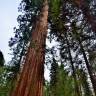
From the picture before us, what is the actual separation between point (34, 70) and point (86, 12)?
24.8 feet

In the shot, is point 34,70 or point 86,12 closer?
point 34,70

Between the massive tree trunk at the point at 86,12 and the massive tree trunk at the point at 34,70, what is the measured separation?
4.77 metres

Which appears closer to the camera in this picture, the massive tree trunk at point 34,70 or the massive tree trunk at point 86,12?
the massive tree trunk at point 34,70

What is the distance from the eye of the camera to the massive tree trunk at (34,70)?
6.10m

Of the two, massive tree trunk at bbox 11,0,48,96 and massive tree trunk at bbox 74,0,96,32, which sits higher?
massive tree trunk at bbox 74,0,96,32

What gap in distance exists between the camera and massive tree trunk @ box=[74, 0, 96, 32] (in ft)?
42.3

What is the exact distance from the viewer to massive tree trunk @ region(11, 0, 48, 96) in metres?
6.10

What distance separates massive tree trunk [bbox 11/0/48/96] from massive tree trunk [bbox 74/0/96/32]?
4769mm

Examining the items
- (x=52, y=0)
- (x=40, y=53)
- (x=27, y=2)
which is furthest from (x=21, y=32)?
(x=40, y=53)

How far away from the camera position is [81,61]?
50.1ft

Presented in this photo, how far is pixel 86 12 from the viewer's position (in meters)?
13.5

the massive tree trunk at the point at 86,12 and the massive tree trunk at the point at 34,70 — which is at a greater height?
the massive tree trunk at the point at 86,12

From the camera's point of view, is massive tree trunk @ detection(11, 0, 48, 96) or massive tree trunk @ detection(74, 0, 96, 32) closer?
massive tree trunk @ detection(11, 0, 48, 96)

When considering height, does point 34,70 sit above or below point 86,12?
below
